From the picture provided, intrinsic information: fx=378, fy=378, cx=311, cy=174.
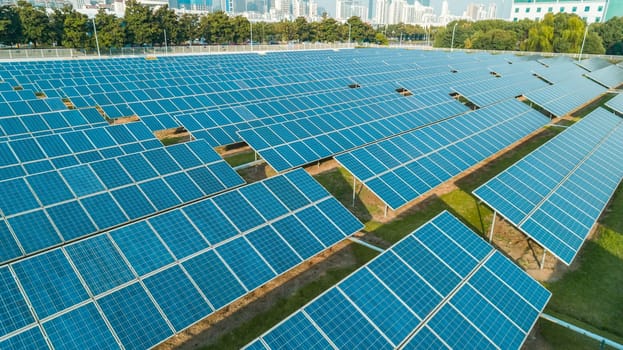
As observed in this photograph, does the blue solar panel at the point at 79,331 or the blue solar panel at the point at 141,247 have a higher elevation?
the blue solar panel at the point at 141,247

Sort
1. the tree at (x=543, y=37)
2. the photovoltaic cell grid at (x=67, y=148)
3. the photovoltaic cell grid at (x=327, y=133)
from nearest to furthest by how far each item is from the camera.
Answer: the photovoltaic cell grid at (x=67, y=148) → the photovoltaic cell grid at (x=327, y=133) → the tree at (x=543, y=37)

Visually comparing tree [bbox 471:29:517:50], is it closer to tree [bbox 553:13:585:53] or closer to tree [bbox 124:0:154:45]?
tree [bbox 553:13:585:53]

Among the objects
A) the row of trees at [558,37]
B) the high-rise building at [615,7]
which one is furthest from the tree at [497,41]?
the high-rise building at [615,7]

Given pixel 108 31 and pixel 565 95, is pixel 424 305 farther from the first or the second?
pixel 108 31

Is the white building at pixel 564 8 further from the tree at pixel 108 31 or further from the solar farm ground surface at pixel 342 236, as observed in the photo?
the solar farm ground surface at pixel 342 236

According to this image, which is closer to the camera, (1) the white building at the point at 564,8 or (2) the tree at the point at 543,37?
(2) the tree at the point at 543,37

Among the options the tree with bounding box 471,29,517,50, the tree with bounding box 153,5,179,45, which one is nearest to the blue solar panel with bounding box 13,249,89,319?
the tree with bounding box 153,5,179,45
